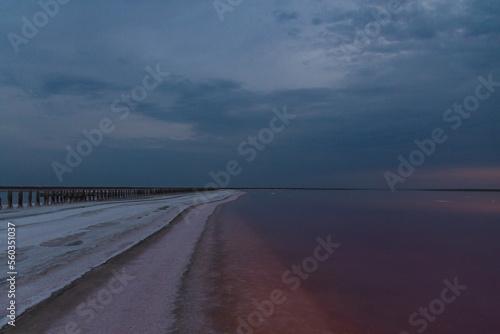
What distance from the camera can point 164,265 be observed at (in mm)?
8539

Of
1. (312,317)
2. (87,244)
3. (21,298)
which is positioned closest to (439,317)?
(312,317)

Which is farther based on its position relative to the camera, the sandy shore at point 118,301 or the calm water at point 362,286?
the calm water at point 362,286

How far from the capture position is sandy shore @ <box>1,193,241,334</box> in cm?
496

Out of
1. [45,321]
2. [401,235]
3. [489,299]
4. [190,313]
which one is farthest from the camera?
[401,235]

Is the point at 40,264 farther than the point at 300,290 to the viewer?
Yes

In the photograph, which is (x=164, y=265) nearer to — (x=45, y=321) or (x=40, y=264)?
(x=40, y=264)

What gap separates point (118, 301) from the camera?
6.01 metres

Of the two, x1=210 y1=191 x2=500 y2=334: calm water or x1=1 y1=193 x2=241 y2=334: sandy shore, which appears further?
x1=210 y1=191 x2=500 y2=334: calm water

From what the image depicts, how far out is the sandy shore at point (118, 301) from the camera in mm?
4957

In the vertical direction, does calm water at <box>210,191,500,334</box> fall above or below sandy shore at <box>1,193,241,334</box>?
below

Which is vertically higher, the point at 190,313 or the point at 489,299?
the point at 190,313

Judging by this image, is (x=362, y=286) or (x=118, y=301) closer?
(x=118, y=301)

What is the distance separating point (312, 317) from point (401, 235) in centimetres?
1187

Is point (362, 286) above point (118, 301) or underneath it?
underneath
